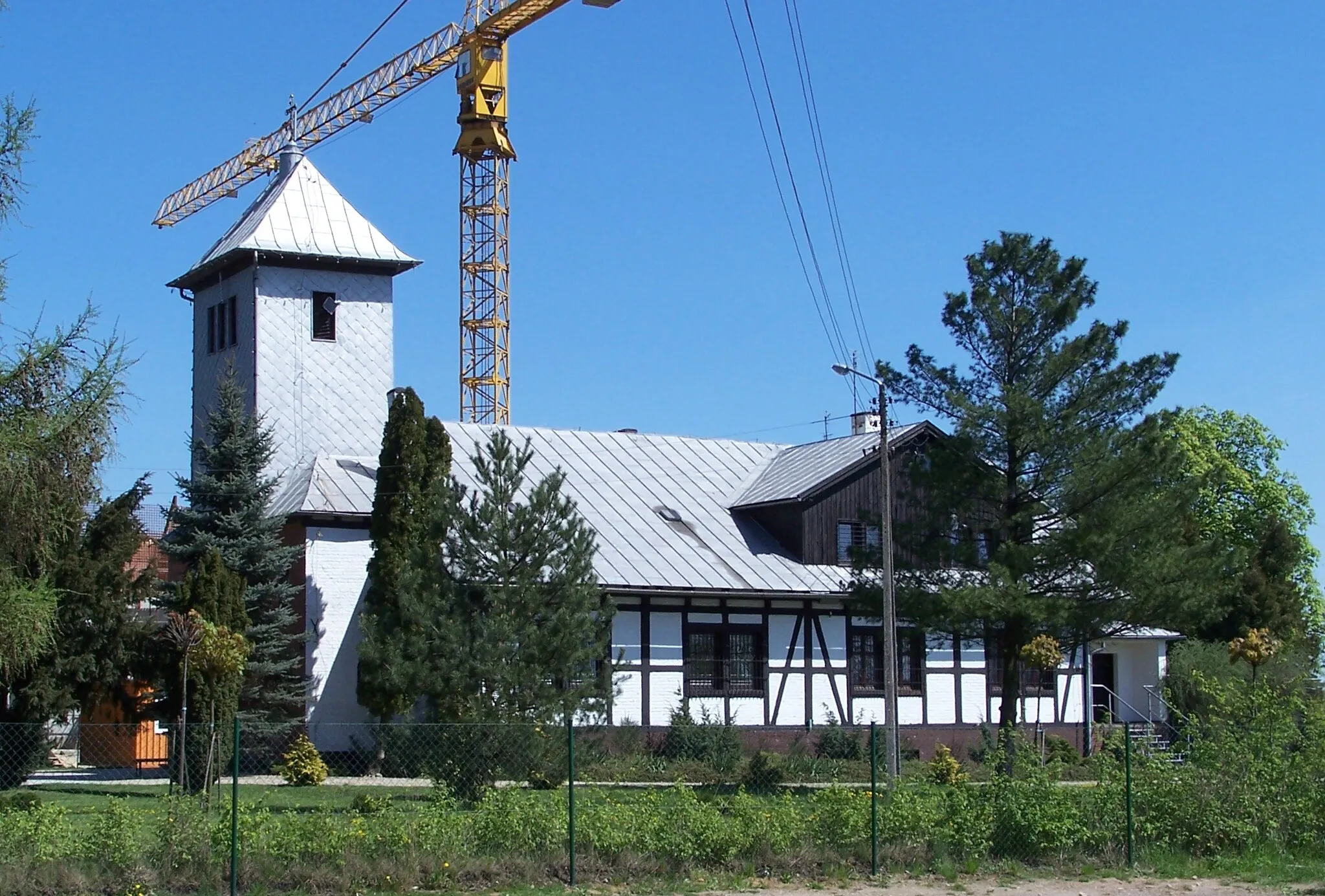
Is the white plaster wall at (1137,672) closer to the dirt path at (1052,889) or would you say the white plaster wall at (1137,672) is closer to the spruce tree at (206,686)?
the dirt path at (1052,889)

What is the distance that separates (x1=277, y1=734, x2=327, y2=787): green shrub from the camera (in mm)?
26109

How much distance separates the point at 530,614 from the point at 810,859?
7.00 meters

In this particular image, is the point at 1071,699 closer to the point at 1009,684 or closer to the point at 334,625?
the point at 1009,684

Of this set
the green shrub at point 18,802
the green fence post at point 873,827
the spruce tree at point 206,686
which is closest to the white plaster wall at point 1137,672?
the spruce tree at point 206,686

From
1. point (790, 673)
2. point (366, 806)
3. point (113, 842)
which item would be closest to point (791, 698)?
point (790, 673)

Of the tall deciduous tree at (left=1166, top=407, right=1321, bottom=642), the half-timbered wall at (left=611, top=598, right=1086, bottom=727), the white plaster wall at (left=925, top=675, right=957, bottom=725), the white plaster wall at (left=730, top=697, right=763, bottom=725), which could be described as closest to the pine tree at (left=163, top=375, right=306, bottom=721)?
the half-timbered wall at (left=611, top=598, right=1086, bottom=727)

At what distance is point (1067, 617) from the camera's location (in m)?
25.6

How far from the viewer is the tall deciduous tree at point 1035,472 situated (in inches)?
1004

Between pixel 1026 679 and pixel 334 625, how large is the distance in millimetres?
16201

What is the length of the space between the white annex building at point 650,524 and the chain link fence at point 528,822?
324 inches

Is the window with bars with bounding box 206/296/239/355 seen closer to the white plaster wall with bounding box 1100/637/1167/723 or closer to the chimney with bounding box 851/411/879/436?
the chimney with bounding box 851/411/879/436

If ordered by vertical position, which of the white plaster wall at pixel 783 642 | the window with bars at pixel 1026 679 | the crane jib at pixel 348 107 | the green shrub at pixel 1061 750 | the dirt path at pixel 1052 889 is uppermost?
the crane jib at pixel 348 107

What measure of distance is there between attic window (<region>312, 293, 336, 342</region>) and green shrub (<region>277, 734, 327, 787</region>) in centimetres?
1303

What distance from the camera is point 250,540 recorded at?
96.2 feet
